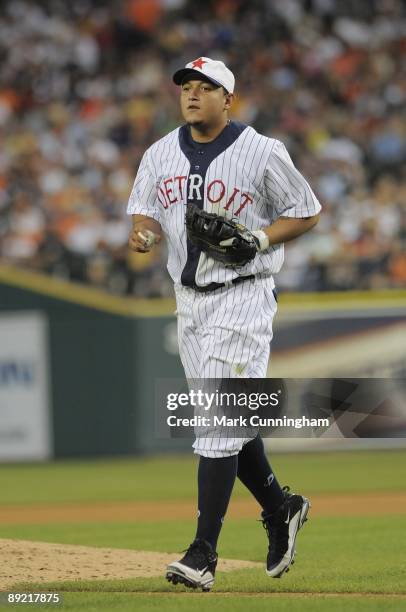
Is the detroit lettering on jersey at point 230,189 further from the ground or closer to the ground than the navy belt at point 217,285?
further from the ground

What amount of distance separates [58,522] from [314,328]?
4.47 metres

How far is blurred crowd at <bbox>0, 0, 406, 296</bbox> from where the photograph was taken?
42.8ft

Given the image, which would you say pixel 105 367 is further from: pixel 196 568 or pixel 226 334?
pixel 196 568

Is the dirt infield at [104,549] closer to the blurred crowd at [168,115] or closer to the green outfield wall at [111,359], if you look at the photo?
the green outfield wall at [111,359]

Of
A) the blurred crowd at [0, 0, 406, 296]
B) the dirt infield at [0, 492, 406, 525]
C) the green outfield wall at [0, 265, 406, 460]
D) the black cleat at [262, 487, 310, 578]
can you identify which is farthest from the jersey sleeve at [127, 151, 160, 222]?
the blurred crowd at [0, 0, 406, 296]

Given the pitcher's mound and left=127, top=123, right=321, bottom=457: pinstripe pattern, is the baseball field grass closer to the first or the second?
the pitcher's mound

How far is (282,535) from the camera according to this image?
502 centimetres

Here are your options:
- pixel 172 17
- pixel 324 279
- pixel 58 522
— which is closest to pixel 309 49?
pixel 172 17

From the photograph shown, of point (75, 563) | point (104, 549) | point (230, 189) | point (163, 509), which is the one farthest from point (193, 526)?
point (230, 189)

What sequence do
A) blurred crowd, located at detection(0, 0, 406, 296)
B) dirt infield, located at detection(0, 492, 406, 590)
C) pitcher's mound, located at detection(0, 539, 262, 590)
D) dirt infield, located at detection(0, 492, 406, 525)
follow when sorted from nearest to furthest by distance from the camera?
pitcher's mound, located at detection(0, 539, 262, 590), dirt infield, located at detection(0, 492, 406, 590), dirt infield, located at detection(0, 492, 406, 525), blurred crowd, located at detection(0, 0, 406, 296)

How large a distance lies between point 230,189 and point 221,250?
28cm

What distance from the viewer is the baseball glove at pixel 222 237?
465 cm

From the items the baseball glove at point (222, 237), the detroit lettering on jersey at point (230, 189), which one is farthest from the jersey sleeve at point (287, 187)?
the baseball glove at point (222, 237)

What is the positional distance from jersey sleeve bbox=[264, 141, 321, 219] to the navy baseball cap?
0.31 meters
